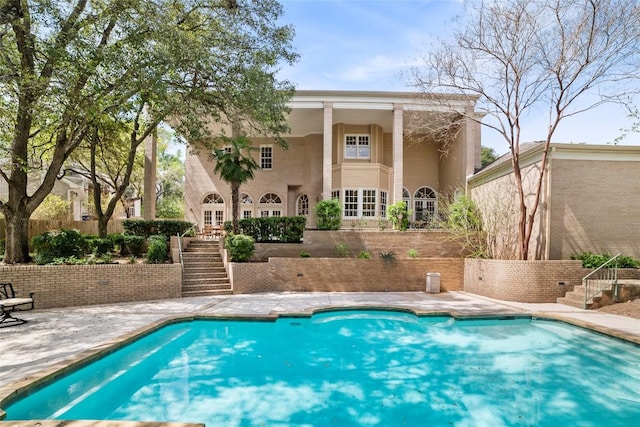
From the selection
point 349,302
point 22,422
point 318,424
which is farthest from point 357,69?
point 22,422

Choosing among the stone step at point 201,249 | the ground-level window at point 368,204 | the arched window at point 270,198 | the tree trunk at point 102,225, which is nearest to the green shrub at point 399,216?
the ground-level window at point 368,204

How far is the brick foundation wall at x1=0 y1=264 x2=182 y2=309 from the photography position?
32.7ft

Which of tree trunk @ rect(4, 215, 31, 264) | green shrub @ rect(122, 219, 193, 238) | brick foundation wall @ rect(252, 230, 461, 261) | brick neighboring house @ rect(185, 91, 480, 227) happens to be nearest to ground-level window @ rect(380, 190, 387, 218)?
brick neighboring house @ rect(185, 91, 480, 227)

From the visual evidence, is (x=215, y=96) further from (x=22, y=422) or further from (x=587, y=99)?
(x=587, y=99)

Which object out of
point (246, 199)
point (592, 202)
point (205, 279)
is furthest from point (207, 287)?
point (592, 202)

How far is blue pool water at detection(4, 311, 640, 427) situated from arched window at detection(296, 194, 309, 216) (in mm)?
14258

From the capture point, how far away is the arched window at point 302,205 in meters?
23.1

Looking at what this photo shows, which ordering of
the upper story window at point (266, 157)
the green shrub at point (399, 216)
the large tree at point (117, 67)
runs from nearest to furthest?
the large tree at point (117, 67) < the green shrub at point (399, 216) < the upper story window at point (266, 157)

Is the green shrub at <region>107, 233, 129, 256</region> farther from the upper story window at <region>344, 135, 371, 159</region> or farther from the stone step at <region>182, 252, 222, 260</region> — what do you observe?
the upper story window at <region>344, 135, 371, 159</region>

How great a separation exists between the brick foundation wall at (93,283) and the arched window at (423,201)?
15.4 meters

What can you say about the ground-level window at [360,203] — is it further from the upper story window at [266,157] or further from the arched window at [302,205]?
the upper story window at [266,157]

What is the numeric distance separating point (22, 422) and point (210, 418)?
6.97ft

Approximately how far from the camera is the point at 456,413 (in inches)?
197

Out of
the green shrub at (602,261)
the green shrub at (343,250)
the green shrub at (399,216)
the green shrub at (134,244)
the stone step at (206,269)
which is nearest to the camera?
the green shrub at (602,261)
